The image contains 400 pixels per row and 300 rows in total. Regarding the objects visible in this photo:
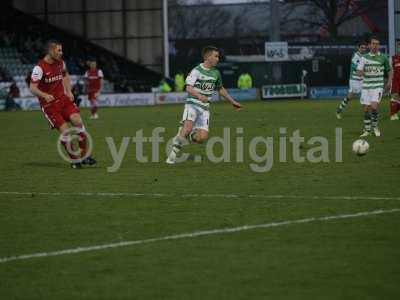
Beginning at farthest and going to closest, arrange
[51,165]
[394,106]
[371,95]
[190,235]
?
1. [394,106]
2. [371,95]
3. [51,165]
4. [190,235]

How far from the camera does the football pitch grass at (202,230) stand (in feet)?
25.8

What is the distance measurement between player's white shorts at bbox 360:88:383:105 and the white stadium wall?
35.7m

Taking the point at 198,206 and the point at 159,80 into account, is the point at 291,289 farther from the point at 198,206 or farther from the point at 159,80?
the point at 159,80

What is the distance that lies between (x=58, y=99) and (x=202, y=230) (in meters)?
7.74

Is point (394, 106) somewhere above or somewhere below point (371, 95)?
below

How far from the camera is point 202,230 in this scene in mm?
10211

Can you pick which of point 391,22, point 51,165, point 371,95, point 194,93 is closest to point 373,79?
point 371,95

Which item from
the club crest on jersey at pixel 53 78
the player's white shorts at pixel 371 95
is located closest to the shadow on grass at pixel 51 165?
the club crest on jersey at pixel 53 78

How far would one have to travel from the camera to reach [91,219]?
11148mm

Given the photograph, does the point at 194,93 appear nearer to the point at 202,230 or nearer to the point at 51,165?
the point at 51,165

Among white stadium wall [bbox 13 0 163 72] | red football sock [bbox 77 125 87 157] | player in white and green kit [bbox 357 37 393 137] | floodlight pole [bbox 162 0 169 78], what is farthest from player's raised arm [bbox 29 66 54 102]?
white stadium wall [bbox 13 0 163 72]

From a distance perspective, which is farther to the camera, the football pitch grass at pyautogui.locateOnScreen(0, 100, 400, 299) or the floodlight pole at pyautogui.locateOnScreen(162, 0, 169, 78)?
the floodlight pole at pyautogui.locateOnScreen(162, 0, 169, 78)

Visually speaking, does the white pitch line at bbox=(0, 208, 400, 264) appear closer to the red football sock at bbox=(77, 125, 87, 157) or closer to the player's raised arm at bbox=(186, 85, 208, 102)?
the player's raised arm at bbox=(186, 85, 208, 102)

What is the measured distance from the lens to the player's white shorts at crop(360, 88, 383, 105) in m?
23.5
